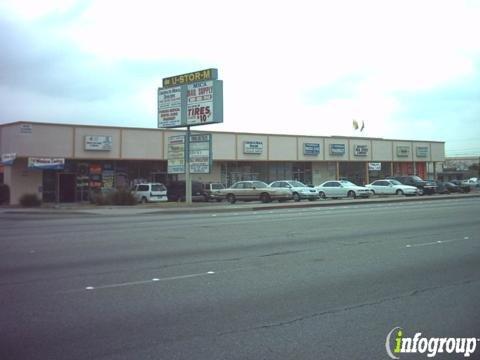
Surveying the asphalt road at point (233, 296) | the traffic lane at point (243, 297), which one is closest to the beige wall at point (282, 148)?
the asphalt road at point (233, 296)

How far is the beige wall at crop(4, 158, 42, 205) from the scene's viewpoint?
132ft

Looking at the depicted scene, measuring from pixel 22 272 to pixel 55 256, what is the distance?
73.9 inches

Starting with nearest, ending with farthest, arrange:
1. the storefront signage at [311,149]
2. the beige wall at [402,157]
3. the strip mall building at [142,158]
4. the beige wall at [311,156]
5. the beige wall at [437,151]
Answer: the strip mall building at [142,158], the beige wall at [311,156], the storefront signage at [311,149], the beige wall at [402,157], the beige wall at [437,151]

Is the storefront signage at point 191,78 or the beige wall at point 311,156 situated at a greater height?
the storefront signage at point 191,78

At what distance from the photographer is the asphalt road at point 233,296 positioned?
17.4ft

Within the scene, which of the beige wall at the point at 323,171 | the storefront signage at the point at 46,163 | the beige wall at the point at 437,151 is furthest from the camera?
the beige wall at the point at 437,151

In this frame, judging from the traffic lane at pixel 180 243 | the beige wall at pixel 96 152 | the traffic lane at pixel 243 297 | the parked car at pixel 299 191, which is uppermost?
the beige wall at pixel 96 152

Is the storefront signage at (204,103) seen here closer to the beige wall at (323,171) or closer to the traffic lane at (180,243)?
the traffic lane at (180,243)

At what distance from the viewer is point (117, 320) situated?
6117 millimetres

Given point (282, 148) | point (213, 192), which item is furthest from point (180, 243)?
point (282, 148)

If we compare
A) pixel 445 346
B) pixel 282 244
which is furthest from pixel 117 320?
pixel 282 244

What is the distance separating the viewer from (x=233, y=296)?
23.9 feet

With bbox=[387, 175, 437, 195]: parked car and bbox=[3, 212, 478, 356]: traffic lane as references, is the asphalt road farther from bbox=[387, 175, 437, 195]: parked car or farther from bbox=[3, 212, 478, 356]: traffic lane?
bbox=[387, 175, 437, 195]: parked car

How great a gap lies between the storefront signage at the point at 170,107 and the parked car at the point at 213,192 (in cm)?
678
